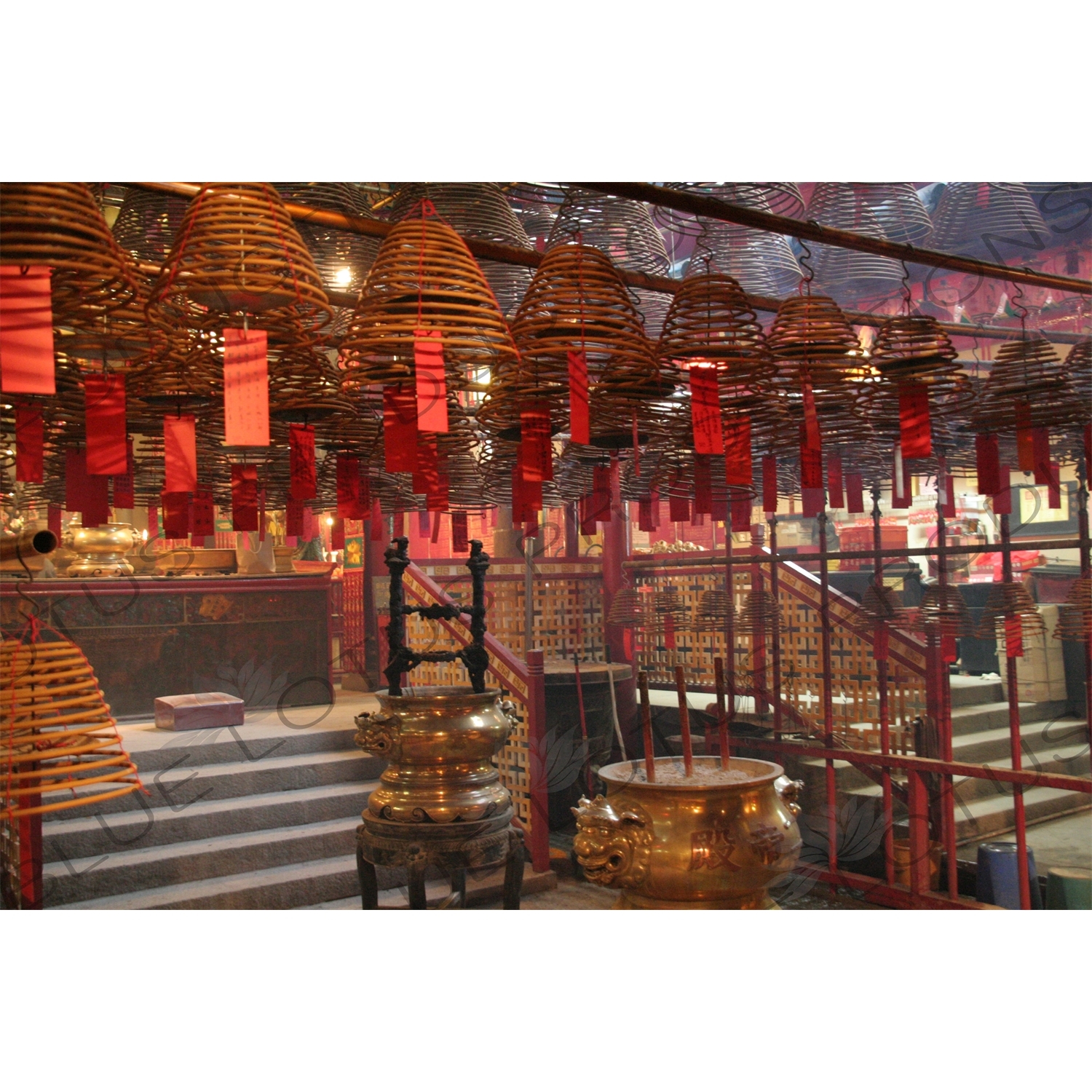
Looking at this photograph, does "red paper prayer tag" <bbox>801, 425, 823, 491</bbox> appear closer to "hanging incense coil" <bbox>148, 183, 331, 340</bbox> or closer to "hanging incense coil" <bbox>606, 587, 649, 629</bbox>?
"hanging incense coil" <bbox>148, 183, 331, 340</bbox>

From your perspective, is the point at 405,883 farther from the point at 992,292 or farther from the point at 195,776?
the point at 992,292

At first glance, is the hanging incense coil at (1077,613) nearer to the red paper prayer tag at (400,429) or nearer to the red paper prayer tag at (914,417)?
→ the red paper prayer tag at (914,417)

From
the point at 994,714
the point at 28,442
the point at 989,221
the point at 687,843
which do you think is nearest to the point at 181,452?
the point at 28,442

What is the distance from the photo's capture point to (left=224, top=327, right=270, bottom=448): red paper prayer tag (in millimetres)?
1912

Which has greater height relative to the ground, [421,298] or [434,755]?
[421,298]

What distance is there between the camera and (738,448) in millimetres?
3166

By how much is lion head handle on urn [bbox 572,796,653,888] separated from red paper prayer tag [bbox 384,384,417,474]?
906 mm

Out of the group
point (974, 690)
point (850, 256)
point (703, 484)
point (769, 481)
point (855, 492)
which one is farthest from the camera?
point (974, 690)

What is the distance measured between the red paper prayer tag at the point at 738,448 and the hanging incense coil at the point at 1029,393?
0.92 m

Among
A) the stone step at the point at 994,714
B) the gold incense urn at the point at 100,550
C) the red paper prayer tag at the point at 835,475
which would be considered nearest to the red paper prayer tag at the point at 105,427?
the red paper prayer tag at the point at 835,475

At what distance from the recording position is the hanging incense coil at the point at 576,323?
2361 millimetres

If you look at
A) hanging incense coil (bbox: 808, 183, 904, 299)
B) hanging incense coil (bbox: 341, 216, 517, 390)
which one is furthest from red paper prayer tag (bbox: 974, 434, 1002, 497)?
hanging incense coil (bbox: 341, 216, 517, 390)

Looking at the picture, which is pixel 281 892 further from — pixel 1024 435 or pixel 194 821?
pixel 1024 435

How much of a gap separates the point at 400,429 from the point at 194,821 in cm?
323
